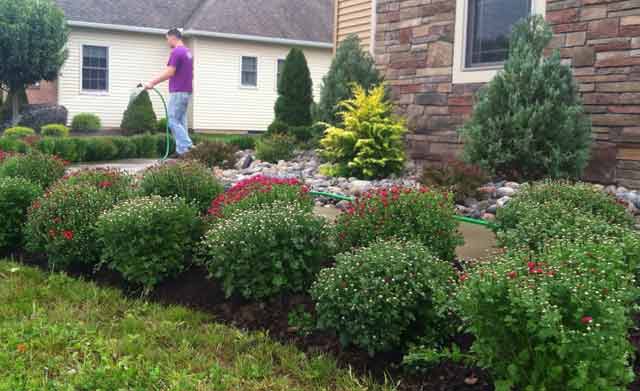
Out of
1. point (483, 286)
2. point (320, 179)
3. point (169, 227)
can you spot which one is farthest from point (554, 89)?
point (483, 286)

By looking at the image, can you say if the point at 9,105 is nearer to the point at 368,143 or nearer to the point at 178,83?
the point at 178,83

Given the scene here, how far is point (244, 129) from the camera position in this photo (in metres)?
22.8

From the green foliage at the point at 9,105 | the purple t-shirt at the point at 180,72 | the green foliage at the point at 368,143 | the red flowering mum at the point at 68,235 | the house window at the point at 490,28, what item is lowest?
the red flowering mum at the point at 68,235

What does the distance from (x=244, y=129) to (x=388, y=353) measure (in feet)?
66.1

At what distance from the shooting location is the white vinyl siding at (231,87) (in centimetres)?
2178

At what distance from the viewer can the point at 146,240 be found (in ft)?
13.5

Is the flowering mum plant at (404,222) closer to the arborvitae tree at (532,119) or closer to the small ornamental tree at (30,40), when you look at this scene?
the arborvitae tree at (532,119)

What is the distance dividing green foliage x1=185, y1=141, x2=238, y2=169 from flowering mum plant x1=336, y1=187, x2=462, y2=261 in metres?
5.86

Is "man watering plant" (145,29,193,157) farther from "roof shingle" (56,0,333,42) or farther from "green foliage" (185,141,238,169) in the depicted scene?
"roof shingle" (56,0,333,42)

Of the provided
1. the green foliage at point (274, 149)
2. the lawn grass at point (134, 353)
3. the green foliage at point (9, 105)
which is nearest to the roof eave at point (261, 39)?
the green foliage at point (9, 105)

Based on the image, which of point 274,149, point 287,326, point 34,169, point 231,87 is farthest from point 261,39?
point 287,326

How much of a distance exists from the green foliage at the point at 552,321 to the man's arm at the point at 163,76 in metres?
8.03

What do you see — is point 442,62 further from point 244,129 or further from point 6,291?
point 244,129

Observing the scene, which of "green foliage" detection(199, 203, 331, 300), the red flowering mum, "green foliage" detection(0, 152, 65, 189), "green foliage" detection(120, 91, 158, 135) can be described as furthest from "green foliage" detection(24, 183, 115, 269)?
"green foliage" detection(120, 91, 158, 135)
